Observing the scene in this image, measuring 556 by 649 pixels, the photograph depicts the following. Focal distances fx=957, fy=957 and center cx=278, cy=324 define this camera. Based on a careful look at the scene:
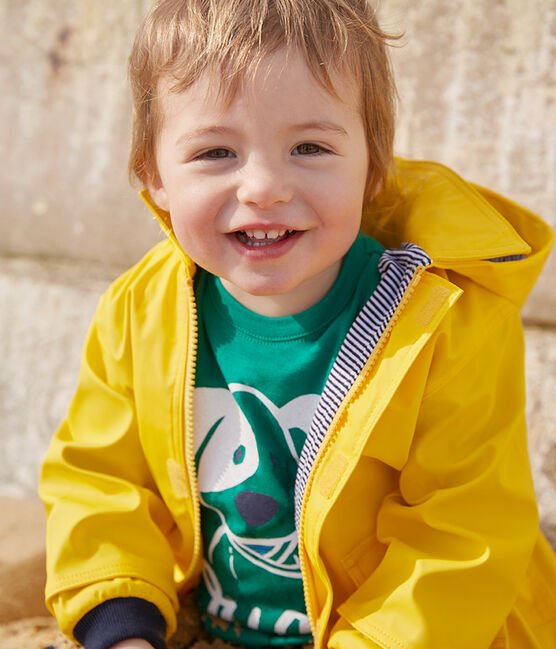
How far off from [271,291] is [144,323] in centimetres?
28

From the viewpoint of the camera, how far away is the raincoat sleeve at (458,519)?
4.22 ft

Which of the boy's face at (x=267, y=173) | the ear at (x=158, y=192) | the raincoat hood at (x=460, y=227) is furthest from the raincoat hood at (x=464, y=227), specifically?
the ear at (x=158, y=192)

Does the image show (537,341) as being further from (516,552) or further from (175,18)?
(175,18)

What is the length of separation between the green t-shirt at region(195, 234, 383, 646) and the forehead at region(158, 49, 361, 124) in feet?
0.96

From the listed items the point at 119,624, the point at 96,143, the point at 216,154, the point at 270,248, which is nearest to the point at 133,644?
the point at 119,624

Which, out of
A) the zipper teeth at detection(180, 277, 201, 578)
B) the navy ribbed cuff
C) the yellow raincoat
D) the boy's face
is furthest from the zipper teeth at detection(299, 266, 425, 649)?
the navy ribbed cuff

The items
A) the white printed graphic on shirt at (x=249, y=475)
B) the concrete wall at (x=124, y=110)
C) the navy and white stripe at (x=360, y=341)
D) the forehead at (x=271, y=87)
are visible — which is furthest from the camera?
the concrete wall at (x=124, y=110)

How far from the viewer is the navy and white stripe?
1350 millimetres

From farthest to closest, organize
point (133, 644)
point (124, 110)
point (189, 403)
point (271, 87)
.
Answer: point (124, 110) < point (189, 403) < point (133, 644) < point (271, 87)

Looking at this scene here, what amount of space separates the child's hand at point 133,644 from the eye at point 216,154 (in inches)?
27.1

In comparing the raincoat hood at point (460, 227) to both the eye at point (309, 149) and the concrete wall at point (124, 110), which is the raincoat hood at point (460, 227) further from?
the concrete wall at point (124, 110)

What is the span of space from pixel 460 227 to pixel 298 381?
33cm

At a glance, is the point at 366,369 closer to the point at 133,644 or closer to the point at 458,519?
the point at 458,519

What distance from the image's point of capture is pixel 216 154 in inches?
51.6
